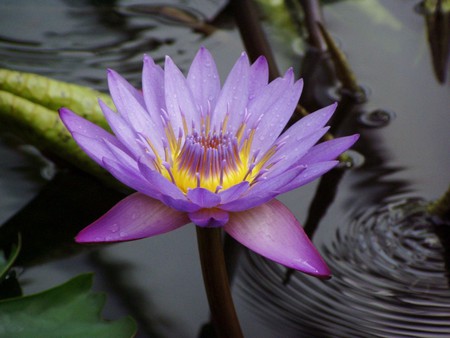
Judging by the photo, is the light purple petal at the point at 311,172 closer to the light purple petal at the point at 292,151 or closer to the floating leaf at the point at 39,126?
the light purple petal at the point at 292,151

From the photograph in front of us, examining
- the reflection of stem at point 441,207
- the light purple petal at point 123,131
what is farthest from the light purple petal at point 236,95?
the reflection of stem at point 441,207

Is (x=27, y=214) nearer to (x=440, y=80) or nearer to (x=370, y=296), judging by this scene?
(x=370, y=296)

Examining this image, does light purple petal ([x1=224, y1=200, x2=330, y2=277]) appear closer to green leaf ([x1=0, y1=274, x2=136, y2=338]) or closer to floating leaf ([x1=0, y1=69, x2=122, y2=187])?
green leaf ([x1=0, y1=274, x2=136, y2=338])

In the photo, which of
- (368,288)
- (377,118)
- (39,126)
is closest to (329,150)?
(368,288)

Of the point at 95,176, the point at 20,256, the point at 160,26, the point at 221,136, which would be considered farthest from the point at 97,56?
the point at 221,136

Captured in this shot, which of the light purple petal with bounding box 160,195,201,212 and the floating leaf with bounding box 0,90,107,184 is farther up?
the light purple petal with bounding box 160,195,201,212

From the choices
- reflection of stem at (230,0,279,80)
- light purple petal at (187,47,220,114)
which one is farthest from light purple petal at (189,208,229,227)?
reflection of stem at (230,0,279,80)
